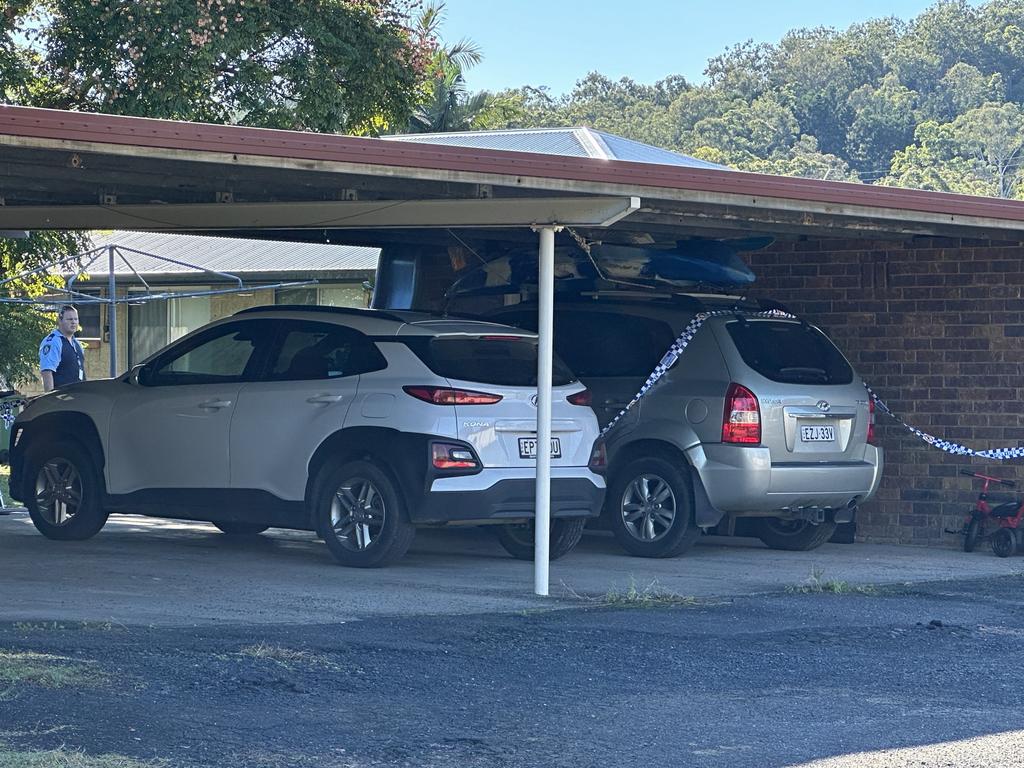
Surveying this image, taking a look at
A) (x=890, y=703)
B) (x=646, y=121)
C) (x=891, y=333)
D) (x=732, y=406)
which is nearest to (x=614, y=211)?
(x=732, y=406)

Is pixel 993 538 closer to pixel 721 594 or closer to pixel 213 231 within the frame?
pixel 721 594

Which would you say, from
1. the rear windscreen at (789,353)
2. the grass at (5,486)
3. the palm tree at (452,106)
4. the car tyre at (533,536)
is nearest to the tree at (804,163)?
the palm tree at (452,106)

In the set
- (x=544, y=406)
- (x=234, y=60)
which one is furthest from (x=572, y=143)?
(x=544, y=406)

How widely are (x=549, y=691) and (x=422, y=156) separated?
123 inches

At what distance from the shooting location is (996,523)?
13367 mm

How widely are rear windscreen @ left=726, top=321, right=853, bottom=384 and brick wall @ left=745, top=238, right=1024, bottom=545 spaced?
1746 mm

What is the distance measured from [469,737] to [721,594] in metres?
4.34

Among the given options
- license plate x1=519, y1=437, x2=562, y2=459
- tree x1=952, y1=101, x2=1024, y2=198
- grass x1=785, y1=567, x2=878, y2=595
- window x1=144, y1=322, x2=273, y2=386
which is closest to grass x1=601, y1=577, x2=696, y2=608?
grass x1=785, y1=567, x2=878, y2=595

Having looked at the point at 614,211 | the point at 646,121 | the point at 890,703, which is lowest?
the point at 890,703

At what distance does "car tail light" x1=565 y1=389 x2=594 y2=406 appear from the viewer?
11.4 m

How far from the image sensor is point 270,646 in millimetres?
8078

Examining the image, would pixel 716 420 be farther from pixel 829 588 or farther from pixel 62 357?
pixel 62 357

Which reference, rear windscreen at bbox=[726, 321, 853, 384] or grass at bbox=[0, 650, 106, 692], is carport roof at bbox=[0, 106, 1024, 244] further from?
grass at bbox=[0, 650, 106, 692]

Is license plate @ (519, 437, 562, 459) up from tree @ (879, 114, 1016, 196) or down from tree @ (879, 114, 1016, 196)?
down
